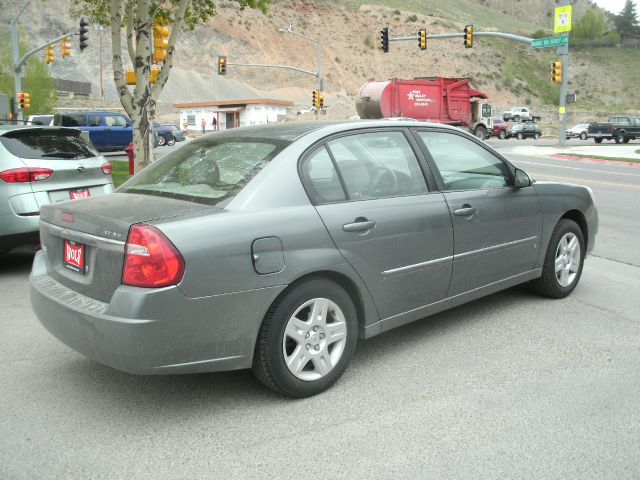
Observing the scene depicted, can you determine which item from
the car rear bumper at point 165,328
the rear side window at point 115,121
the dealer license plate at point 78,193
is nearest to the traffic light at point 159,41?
the dealer license plate at point 78,193

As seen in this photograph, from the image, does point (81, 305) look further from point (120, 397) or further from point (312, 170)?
point (312, 170)

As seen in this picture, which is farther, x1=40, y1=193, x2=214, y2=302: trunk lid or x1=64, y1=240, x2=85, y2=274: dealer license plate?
x1=64, y1=240, x2=85, y2=274: dealer license plate

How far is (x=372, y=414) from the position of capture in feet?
12.1

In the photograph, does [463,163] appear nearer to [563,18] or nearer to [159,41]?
[159,41]

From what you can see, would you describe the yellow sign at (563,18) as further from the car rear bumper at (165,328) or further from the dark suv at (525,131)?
the car rear bumper at (165,328)

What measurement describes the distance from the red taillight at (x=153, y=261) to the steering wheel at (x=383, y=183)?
4.89 feet

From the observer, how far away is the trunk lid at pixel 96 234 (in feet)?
11.7

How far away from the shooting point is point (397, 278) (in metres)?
4.33

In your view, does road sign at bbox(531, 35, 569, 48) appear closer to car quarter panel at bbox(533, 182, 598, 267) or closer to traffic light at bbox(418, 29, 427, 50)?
traffic light at bbox(418, 29, 427, 50)

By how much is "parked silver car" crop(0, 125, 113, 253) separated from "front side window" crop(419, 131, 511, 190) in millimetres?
4038

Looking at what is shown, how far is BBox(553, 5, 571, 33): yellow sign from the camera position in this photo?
31.9 m

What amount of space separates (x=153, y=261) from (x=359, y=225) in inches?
51.5

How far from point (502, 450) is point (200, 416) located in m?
1.60

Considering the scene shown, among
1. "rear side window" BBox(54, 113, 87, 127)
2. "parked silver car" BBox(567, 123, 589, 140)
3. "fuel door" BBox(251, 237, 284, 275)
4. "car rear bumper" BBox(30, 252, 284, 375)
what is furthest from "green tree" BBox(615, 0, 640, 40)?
"car rear bumper" BBox(30, 252, 284, 375)
